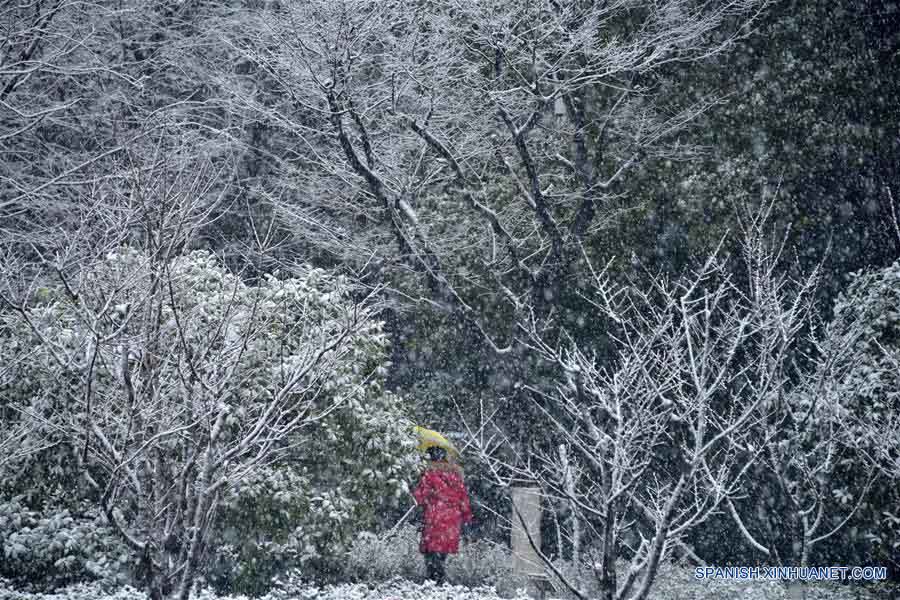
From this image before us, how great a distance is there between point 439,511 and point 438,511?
0.4 inches

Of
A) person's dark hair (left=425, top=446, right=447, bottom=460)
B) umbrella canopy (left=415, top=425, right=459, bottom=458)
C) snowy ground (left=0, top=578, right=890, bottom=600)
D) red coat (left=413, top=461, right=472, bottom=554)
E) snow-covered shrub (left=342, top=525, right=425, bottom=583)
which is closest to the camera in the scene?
snowy ground (left=0, top=578, right=890, bottom=600)

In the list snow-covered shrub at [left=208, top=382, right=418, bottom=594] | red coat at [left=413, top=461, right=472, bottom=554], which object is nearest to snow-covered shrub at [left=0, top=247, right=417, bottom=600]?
snow-covered shrub at [left=208, top=382, right=418, bottom=594]

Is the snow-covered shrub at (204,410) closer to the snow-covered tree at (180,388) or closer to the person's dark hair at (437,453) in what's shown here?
the snow-covered tree at (180,388)

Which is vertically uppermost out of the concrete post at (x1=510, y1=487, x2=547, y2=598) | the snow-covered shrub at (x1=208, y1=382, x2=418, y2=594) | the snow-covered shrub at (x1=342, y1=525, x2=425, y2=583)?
the snow-covered shrub at (x1=208, y1=382, x2=418, y2=594)

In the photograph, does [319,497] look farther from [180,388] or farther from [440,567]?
[180,388]

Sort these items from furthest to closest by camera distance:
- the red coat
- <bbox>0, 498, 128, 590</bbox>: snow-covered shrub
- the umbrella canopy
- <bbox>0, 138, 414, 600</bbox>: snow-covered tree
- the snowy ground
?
the umbrella canopy
the red coat
the snowy ground
<bbox>0, 498, 128, 590</bbox>: snow-covered shrub
<bbox>0, 138, 414, 600</bbox>: snow-covered tree

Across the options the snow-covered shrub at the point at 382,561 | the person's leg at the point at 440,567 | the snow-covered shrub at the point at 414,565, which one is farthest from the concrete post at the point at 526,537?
the snow-covered shrub at the point at 382,561

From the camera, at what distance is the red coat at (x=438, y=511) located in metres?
8.51

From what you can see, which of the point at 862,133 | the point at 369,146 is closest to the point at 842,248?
the point at 862,133

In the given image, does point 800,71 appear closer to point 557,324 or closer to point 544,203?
point 544,203

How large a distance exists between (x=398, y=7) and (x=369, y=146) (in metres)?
1.65

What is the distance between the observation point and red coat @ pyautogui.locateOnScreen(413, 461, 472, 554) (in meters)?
8.51

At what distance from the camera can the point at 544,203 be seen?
9.23 m

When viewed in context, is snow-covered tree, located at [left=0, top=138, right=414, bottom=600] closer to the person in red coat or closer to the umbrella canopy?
the person in red coat
